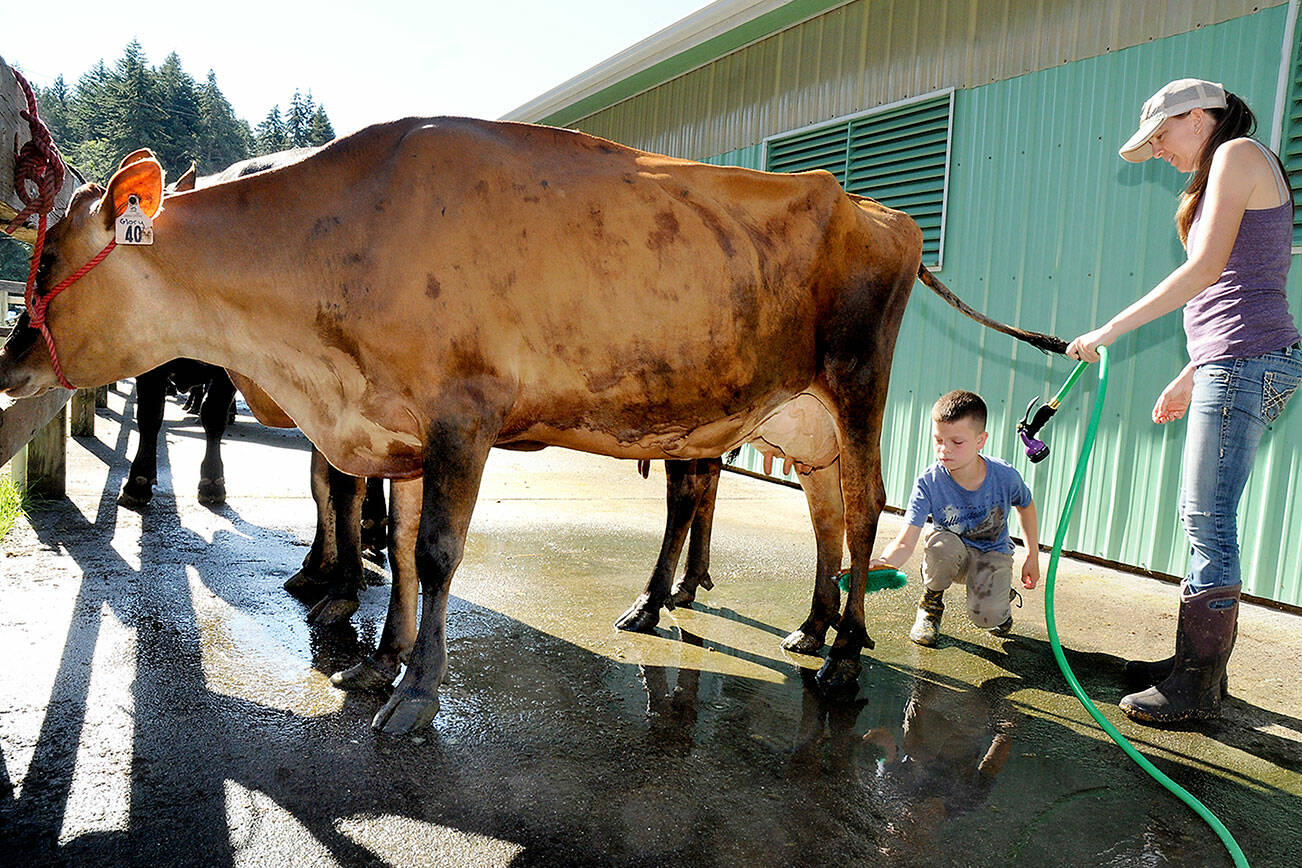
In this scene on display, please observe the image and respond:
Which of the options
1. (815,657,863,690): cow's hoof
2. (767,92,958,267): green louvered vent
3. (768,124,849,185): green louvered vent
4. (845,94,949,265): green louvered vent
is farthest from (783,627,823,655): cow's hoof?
(768,124,849,185): green louvered vent

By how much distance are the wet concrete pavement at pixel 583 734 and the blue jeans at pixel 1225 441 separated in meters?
0.56

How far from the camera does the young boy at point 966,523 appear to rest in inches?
147

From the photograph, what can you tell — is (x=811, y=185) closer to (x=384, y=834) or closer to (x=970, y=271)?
(x=384, y=834)

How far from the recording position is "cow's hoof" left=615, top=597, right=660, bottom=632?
365 centimetres

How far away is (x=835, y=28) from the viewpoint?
7.30m

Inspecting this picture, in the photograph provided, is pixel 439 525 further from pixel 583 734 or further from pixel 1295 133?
pixel 1295 133

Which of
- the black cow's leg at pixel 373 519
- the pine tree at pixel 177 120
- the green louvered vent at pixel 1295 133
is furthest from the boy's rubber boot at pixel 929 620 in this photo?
the pine tree at pixel 177 120

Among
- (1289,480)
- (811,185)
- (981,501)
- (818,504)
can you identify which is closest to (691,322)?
(811,185)

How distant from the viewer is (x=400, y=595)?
10.2ft

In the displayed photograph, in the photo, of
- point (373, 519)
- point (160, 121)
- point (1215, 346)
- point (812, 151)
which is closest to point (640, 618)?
point (373, 519)

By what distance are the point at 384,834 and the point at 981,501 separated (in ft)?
9.11

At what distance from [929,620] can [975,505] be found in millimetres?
527

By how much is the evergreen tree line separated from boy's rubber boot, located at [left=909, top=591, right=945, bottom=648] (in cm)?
5584

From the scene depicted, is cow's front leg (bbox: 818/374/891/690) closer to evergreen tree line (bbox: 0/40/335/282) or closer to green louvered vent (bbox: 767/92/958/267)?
green louvered vent (bbox: 767/92/958/267)
